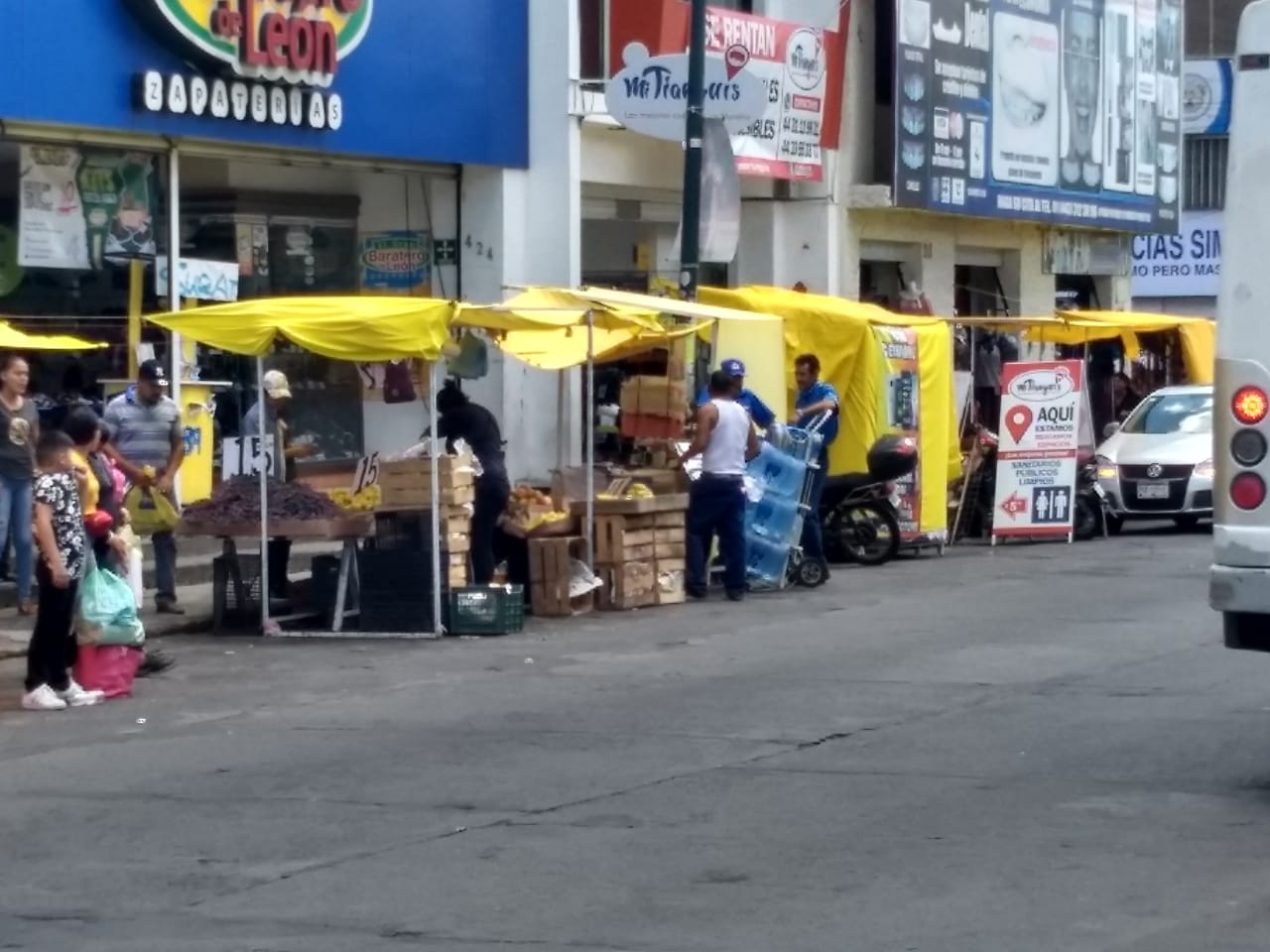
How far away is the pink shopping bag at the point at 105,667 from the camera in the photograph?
13.1 metres

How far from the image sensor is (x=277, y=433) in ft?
59.7

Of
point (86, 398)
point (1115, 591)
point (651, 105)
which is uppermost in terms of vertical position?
point (651, 105)

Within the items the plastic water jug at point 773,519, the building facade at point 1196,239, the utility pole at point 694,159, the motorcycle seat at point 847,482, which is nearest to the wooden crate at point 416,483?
the plastic water jug at point 773,519

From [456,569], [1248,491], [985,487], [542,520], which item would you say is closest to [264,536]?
[456,569]

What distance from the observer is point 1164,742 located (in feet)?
35.8

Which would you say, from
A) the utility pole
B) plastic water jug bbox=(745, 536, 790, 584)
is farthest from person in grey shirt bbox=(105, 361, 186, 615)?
the utility pole

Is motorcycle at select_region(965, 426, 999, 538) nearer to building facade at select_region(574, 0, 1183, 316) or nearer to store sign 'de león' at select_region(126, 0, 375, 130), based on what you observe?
building facade at select_region(574, 0, 1183, 316)

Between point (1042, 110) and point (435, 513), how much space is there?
17.0m

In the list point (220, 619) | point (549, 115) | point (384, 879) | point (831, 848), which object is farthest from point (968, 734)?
point (549, 115)

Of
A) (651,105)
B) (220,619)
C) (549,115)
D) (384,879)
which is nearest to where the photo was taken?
(384,879)

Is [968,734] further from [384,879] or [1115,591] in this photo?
[1115,591]

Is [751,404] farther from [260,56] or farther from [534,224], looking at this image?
[260,56]

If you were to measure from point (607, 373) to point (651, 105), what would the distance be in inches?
195

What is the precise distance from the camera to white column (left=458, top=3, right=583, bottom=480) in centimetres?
2294
